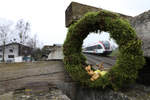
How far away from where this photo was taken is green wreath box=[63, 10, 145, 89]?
1.18 metres

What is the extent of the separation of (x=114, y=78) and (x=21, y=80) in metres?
1.28

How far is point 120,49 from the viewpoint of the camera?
4.11ft

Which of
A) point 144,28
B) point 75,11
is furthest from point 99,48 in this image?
point 144,28

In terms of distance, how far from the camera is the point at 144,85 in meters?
1.49

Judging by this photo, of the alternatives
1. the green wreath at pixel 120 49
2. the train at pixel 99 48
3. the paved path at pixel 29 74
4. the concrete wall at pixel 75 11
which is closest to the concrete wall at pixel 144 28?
the green wreath at pixel 120 49

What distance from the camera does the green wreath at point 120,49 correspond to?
118 centimetres

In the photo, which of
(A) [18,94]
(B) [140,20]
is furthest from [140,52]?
(A) [18,94]

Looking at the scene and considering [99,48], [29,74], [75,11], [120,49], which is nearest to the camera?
[120,49]

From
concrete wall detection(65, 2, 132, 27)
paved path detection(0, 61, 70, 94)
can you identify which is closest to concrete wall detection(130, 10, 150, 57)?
concrete wall detection(65, 2, 132, 27)

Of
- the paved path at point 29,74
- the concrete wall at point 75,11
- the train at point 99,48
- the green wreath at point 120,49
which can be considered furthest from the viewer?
the train at point 99,48

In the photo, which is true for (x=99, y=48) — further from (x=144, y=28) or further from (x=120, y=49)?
(x=120, y=49)

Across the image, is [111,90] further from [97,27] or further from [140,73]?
[97,27]

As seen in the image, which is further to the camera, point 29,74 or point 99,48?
point 99,48

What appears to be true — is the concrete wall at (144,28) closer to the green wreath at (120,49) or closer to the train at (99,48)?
the green wreath at (120,49)
